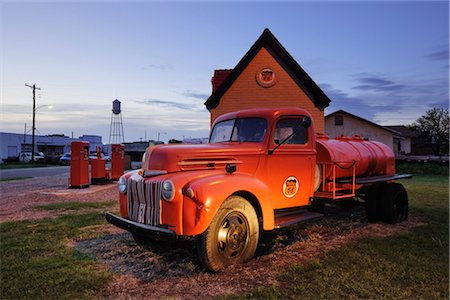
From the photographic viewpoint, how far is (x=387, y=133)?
3928 centimetres

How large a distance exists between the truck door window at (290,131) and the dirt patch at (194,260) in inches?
54.9

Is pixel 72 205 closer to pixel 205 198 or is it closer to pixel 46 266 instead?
pixel 46 266

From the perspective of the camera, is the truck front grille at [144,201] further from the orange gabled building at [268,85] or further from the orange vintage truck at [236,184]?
the orange gabled building at [268,85]

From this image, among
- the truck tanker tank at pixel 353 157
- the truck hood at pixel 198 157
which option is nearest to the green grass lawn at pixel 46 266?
the truck hood at pixel 198 157

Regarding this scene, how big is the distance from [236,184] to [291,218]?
57.1 inches

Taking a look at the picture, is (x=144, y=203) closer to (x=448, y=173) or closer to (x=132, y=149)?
(x=448, y=173)

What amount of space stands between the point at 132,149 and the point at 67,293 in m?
51.9

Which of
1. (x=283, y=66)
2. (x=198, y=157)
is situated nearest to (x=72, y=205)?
(x=198, y=157)

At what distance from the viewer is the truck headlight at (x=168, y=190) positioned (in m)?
4.44

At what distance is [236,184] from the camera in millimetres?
4734

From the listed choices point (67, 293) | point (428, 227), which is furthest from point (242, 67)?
point (67, 293)

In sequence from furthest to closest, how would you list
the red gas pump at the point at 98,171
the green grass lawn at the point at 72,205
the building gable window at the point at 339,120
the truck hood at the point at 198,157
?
the building gable window at the point at 339,120 < the red gas pump at the point at 98,171 < the green grass lawn at the point at 72,205 < the truck hood at the point at 198,157

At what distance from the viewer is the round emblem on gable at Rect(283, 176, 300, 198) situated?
5.84m

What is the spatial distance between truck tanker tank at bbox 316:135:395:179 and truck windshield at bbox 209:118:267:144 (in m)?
1.53
